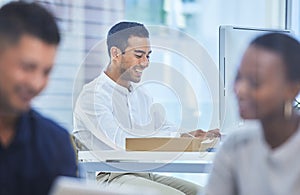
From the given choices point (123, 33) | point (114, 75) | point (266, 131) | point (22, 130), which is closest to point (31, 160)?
point (22, 130)

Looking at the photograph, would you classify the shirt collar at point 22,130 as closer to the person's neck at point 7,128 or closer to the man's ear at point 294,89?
the person's neck at point 7,128

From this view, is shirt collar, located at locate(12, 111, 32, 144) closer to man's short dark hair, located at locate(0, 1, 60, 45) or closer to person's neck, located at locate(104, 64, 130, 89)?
man's short dark hair, located at locate(0, 1, 60, 45)

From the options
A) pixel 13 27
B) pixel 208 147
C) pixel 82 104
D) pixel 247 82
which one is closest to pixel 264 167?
pixel 247 82

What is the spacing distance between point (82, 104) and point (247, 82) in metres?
0.77

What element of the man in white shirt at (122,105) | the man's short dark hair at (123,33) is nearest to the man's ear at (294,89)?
the man in white shirt at (122,105)

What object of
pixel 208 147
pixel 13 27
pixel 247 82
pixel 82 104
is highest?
pixel 13 27

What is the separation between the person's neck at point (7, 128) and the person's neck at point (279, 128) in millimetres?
479

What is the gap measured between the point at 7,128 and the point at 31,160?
8 centimetres

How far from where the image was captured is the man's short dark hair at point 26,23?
3.43 ft

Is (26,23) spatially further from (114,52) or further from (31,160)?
(114,52)

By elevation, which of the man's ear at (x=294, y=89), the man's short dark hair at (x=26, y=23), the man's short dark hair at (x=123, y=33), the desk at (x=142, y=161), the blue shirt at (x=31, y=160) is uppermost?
the man's short dark hair at (x=26, y=23)

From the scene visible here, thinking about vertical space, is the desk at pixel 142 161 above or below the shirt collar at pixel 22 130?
below

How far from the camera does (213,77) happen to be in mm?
1788

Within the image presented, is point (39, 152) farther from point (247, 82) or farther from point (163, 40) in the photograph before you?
point (163, 40)
